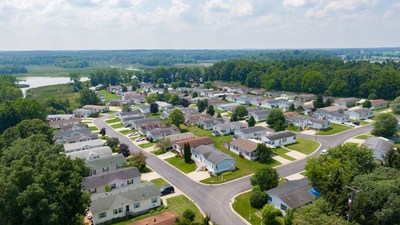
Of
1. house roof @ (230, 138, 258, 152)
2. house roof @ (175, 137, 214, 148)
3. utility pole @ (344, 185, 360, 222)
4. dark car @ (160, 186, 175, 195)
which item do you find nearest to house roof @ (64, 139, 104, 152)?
house roof @ (175, 137, 214, 148)

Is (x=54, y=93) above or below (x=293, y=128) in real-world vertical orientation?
below

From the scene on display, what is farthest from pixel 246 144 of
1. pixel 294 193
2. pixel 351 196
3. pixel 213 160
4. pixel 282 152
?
pixel 351 196

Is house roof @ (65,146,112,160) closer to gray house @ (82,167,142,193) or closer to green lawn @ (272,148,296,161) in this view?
gray house @ (82,167,142,193)

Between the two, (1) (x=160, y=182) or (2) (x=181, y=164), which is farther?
(2) (x=181, y=164)

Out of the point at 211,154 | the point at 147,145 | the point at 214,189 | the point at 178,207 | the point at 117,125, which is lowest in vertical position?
the point at 117,125

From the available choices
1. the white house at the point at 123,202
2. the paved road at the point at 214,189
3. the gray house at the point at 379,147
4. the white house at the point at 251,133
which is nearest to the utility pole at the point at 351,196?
the paved road at the point at 214,189

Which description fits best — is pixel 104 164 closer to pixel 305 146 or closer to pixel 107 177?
pixel 107 177

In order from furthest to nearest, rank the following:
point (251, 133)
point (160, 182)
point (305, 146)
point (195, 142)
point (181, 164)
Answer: point (251, 133)
point (305, 146)
point (195, 142)
point (181, 164)
point (160, 182)

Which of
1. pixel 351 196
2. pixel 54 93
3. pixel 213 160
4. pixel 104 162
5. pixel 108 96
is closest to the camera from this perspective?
pixel 351 196
